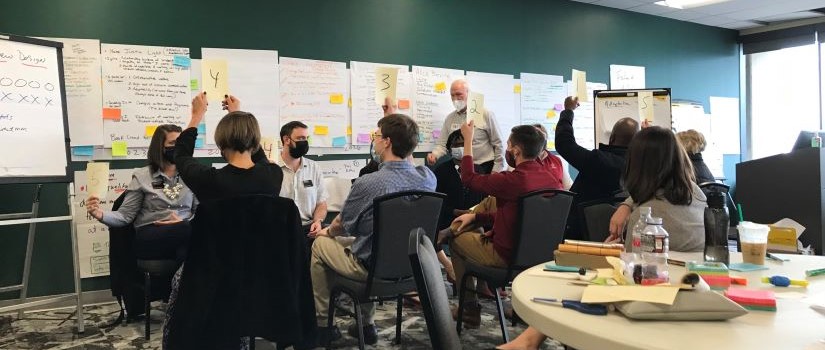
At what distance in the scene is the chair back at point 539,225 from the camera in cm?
288

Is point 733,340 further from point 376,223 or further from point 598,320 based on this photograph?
point 376,223

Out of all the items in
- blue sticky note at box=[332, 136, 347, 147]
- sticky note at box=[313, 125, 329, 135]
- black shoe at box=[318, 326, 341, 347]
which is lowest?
black shoe at box=[318, 326, 341, 347]

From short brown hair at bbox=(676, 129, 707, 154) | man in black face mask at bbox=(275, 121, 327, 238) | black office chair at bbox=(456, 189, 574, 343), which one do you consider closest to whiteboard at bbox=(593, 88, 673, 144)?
short brown hair at bbox=(676, 129, 707, 154)

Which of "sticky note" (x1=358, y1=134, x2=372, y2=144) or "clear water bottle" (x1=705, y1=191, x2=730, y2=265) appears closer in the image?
"clear water bottle" (x1=705, y1=191, x2=730, y2=265)

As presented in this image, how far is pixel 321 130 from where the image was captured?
4.98 meters

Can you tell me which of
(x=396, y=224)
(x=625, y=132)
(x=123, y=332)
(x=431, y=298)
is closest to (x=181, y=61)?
(x=123, y=332)

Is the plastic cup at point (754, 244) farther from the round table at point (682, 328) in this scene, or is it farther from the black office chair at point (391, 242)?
the black office chair at point (391, 242)

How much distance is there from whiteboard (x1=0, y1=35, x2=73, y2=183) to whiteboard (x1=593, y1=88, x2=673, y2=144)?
4018mm

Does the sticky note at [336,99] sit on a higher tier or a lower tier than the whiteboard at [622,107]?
higher

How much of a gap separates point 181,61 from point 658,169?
3.62 meters

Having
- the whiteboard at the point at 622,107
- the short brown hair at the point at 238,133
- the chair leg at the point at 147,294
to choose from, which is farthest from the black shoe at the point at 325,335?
the whiteboard at the point at 622,107

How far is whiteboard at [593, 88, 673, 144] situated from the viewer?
16.2 feet

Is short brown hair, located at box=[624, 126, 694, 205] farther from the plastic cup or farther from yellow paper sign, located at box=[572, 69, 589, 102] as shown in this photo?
yellow paper sign, located at box=[572, 69, 589, 102]

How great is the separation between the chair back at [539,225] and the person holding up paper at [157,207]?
1.89 m
